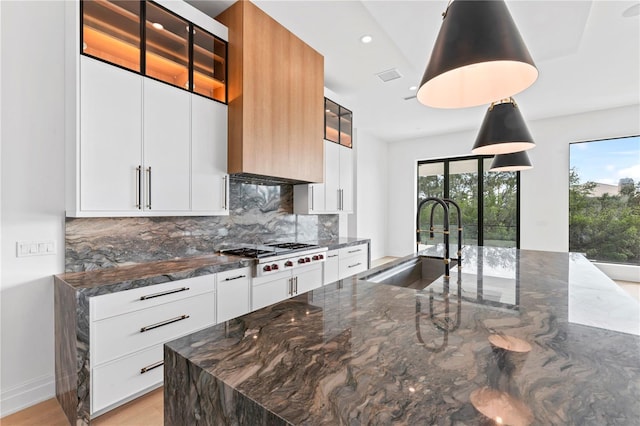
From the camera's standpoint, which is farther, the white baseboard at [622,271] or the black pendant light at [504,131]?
the white baseboard at [622,271]

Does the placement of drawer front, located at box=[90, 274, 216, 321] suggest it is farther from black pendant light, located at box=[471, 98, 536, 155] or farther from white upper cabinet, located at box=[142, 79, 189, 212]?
black pendant light, located at box=[471, 98, 536, 155]

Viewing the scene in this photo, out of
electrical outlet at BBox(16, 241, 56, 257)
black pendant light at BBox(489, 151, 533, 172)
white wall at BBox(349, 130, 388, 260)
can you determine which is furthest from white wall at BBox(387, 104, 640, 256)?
electrical outlet at BBox(16, 241, 56, 257)

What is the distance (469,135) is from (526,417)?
7090mm

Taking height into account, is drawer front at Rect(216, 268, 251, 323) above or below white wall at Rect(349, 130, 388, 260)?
below

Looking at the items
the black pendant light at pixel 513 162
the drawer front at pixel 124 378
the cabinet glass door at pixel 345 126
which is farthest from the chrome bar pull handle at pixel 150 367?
the black pendant light at pixel 513 162

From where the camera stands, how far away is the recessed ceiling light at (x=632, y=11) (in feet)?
8.57

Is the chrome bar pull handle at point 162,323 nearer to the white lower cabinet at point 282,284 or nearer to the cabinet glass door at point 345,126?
the white lower cabinet at point 282,284

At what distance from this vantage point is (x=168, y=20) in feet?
7.84

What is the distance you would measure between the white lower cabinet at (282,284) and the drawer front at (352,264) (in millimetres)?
519

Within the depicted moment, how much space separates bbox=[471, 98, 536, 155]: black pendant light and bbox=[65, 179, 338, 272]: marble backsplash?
7.74 feet

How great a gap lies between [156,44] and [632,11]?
163 inches

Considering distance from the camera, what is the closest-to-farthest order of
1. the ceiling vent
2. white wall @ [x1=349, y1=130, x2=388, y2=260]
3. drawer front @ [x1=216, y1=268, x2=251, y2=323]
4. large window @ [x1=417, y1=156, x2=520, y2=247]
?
drawer front @ [x1=216, y1=268, x2=251, y2=323]
the ceiling vent
large window @ [x1=417, y1=156, x2=520, y2=247]
white wall @ [x1=349, y1=130, x2=388, y2=260]

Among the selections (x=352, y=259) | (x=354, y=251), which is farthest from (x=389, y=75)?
(x=352, y=259)

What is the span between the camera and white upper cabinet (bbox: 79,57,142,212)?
197 centimetres
